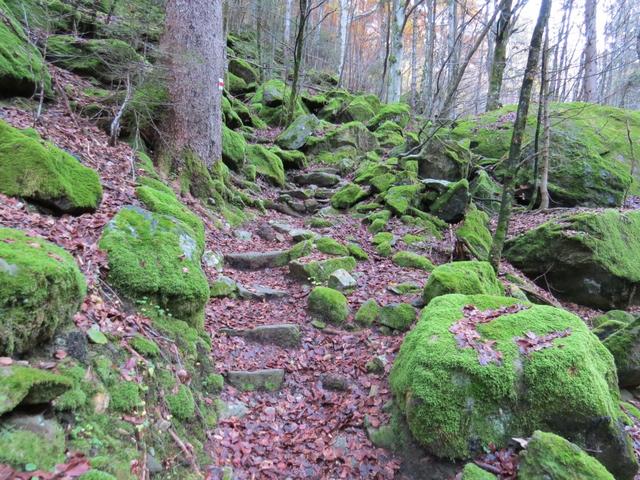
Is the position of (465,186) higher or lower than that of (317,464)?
higher

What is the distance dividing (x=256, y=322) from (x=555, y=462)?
375 cm

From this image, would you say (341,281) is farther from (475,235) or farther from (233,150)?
(233,150)

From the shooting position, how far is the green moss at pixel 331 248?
25.1 feet

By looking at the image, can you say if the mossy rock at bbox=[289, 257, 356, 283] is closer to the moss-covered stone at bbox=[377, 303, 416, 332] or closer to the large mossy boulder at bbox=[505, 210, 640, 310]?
the moss-covered stone at bbox=[377, 303, 416, 332]

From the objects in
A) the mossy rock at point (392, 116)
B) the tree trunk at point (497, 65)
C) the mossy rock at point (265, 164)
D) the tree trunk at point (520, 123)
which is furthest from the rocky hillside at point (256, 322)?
the mossy rock at point (392, 116)

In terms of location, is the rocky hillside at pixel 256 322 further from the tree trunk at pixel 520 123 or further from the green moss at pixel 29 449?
the tree trunk at pixel 520 123

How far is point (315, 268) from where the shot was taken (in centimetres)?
679

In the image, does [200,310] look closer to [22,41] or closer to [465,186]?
[22,41]

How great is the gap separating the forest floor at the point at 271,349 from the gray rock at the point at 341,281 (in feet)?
0.69

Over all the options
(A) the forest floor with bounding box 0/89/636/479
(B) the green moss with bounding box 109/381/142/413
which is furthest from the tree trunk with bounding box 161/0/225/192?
(B) the green moss with bounding box 109/381/142/413

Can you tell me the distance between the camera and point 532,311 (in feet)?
13.8

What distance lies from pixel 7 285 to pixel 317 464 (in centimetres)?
288

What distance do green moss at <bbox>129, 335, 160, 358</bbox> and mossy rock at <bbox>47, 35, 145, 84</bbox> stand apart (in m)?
5.70

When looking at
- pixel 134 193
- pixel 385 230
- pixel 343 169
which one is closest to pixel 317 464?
pixel 134 193
